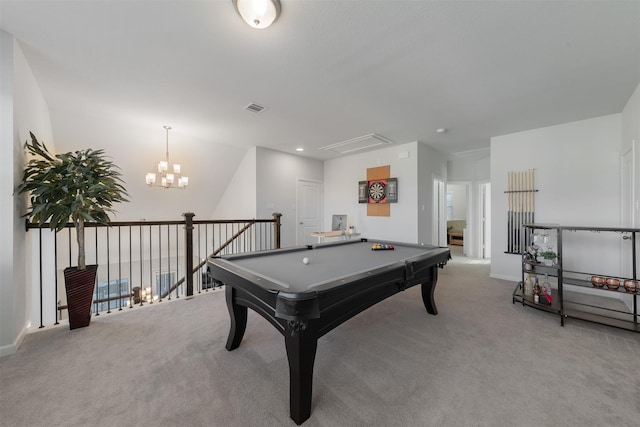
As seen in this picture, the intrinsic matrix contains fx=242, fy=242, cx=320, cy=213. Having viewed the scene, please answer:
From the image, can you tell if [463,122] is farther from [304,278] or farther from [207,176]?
[207,176]

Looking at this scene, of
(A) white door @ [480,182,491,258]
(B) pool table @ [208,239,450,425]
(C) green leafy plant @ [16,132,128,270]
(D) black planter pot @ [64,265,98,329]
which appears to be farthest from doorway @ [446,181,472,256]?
(D) black planter pot @ [64,265,98,329]

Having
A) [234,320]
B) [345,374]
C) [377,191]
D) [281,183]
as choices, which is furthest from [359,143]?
[345,374]

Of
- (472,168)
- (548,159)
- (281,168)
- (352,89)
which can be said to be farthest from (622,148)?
(281,168)

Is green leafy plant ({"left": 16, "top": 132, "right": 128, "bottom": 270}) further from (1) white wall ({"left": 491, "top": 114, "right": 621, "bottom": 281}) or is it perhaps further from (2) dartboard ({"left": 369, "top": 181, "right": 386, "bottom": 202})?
(1) white wall ({"left": 491, "top": 114, "right": 621, "bottom": 281})

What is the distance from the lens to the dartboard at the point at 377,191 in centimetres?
529

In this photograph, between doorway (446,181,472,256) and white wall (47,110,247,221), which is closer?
white wall (47,110,247,221)

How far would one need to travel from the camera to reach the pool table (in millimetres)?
1312

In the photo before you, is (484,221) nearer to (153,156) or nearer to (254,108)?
(254,108)

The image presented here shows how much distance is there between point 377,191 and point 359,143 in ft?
3.85

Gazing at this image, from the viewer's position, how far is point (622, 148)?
10.6 feet

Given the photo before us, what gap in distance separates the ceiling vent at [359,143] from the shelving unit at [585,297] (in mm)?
2589

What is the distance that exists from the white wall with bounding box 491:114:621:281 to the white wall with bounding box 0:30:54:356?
603cm

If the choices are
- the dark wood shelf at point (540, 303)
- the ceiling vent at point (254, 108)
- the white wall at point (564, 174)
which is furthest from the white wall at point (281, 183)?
the dark wood shelf at point (540, 303)

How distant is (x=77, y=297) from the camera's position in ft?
7.83
